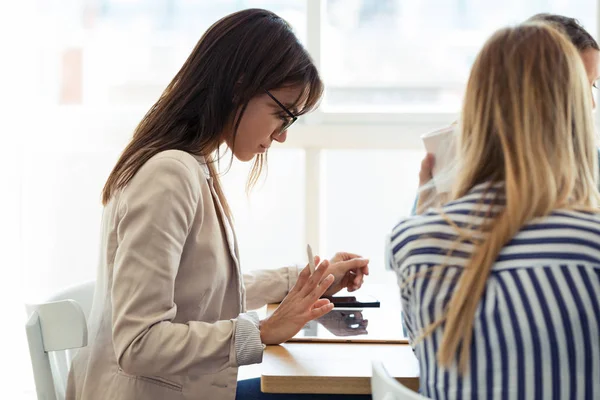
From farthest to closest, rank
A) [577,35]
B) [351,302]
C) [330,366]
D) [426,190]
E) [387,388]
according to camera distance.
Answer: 1. [577,35]
2. [351,302]
3. [426,190]
4. [330,366]
5. [387,388]

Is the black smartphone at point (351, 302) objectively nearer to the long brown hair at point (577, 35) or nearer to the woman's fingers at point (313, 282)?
the woman's fingers at point (313, 282)

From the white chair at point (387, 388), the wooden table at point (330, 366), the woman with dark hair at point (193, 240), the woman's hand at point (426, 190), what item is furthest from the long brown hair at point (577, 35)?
the white chair at point (387, 388)

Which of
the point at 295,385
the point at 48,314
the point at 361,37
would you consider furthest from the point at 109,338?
the point at 361,37

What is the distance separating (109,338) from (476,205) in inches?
28.9

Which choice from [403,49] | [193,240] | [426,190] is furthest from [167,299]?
[403,49]

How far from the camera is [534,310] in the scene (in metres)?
1.06

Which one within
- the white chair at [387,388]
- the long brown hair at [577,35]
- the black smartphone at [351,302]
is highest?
the long brown hair at [577,35]

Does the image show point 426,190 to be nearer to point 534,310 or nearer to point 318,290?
point 318,290

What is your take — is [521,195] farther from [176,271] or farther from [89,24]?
[89,24]

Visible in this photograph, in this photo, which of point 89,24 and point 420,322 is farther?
point 89,24

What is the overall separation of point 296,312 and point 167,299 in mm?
227

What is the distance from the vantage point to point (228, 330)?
1382 millimetres

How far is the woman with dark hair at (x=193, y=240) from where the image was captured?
133cm

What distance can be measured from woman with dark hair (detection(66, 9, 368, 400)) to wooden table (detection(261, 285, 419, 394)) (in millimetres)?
50
